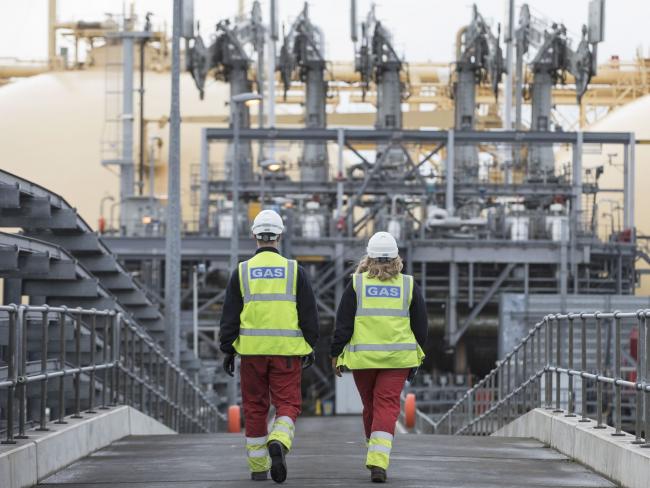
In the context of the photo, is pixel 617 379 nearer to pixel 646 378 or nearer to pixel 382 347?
pixel 646 378

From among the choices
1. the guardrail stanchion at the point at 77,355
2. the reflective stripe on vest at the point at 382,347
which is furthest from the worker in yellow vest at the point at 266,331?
the guardrail stanchion at the point at 77,355

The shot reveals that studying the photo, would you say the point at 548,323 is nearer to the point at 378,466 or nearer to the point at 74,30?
the point at 378,466

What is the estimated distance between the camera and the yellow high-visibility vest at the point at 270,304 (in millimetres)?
10203

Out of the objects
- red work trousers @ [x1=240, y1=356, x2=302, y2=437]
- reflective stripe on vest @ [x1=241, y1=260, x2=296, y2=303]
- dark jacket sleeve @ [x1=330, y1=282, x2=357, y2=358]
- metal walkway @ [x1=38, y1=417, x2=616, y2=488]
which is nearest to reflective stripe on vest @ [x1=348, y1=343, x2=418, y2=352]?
dark jacket sleeve @ [x1=330, y1=282, x2=357, y2=358]

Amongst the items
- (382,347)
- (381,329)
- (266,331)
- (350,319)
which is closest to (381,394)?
(382,347)

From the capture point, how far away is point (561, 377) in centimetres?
1573

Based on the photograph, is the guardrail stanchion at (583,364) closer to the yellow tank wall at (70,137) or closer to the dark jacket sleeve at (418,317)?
the dark jacket sleeve at (418,317)

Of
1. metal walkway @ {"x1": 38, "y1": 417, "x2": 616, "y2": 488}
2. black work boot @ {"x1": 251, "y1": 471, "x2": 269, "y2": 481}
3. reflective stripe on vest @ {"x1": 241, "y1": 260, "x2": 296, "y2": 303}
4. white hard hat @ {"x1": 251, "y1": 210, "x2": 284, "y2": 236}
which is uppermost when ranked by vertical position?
white hard hat @ {"x1": 251, "y1": 210, "x2": 284, "y2": 236}

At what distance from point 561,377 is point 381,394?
5.65 metres

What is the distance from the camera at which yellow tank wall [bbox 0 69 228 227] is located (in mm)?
68500

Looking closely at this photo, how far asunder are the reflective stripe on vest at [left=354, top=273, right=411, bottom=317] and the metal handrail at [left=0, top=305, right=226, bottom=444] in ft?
7.40

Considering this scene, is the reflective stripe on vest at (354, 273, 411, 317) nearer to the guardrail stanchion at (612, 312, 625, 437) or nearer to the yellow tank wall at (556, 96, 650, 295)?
the guardrail stanchion at (612, 312, 625, 437)

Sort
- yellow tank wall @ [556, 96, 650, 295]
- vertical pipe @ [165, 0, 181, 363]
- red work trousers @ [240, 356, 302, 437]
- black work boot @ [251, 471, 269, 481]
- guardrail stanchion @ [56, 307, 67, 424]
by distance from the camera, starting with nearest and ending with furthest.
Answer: red work trousers @ [240, 356, 302, 437], black work boot @ [251, 471, 269, 481], guardrail stanchion @ [56, 307, 67, 424], vertical pipe @ [165, 0, 181, 363], yellow tank wall @ [556, 96, 650, 295]

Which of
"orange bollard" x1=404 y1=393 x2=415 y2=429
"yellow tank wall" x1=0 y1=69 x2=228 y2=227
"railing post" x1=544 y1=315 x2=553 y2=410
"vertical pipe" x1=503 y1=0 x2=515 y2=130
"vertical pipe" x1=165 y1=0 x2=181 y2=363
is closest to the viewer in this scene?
"railing post" x1=544 y1=315 x2=553 y2=410
